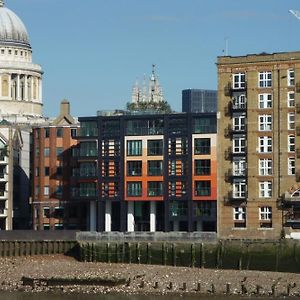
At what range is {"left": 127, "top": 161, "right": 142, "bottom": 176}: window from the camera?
145m

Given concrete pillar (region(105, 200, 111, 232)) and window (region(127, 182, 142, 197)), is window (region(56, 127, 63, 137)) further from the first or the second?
window (region(127, 182, 142, 197))

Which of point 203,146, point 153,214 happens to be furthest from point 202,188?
point 153,214

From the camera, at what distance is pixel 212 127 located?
142750 millimetres

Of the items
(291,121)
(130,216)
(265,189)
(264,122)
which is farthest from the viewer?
(130,216)

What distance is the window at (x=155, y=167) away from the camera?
144m

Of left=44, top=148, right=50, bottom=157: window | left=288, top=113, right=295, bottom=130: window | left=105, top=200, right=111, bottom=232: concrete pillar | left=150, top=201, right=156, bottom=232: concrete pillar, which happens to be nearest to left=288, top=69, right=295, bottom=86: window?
left=288, top=113, right=295, bottom=130: window

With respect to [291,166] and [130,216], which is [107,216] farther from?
[291,166]

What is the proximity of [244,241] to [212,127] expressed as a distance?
29152 millimetres

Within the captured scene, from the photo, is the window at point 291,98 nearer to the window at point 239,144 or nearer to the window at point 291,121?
the window at point 291,121

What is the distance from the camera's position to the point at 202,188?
142 m

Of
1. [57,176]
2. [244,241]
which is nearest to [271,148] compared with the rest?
[244,241]

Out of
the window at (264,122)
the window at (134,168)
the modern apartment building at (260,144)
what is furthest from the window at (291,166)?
the window at (134,168)

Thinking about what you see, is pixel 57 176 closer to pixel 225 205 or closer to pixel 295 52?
pixel 225 205

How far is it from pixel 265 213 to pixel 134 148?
18293 millimetres
